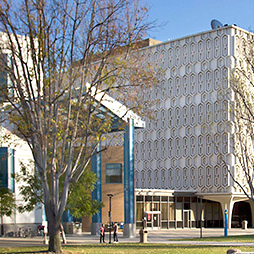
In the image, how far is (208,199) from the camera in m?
65.5

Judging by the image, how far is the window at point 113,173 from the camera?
52.4 meters

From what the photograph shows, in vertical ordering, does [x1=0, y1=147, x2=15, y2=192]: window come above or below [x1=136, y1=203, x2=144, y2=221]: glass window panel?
above

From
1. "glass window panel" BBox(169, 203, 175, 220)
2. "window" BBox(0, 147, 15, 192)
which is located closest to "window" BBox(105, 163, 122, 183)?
"window" BBox(0, 147, 15, 192)

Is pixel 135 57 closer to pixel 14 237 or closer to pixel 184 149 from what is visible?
pixel 14 237

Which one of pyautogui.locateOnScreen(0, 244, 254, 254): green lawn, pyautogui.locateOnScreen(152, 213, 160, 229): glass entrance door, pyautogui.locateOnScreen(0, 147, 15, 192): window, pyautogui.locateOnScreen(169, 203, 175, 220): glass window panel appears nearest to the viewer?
pyautogui.locateOnScreen(0, 244, 254, 254): green lawn

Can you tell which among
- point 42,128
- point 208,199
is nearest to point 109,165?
point 208,199

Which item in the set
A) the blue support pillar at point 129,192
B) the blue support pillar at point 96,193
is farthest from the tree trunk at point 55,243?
the blue support pillar at point 96,193

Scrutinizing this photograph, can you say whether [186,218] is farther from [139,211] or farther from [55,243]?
[55,243]

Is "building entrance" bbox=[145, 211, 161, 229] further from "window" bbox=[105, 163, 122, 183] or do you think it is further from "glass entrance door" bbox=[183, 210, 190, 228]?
"window" bbox=[105, 163, 122, 183]

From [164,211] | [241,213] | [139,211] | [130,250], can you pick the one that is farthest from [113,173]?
[241,213]

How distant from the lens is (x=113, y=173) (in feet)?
172

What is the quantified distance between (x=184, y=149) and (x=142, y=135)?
7.44 meters

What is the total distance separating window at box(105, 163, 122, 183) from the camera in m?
52.4

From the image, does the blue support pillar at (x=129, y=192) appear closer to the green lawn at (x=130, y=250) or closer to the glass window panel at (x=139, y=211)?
the green lawn at (x=130, y=250)
